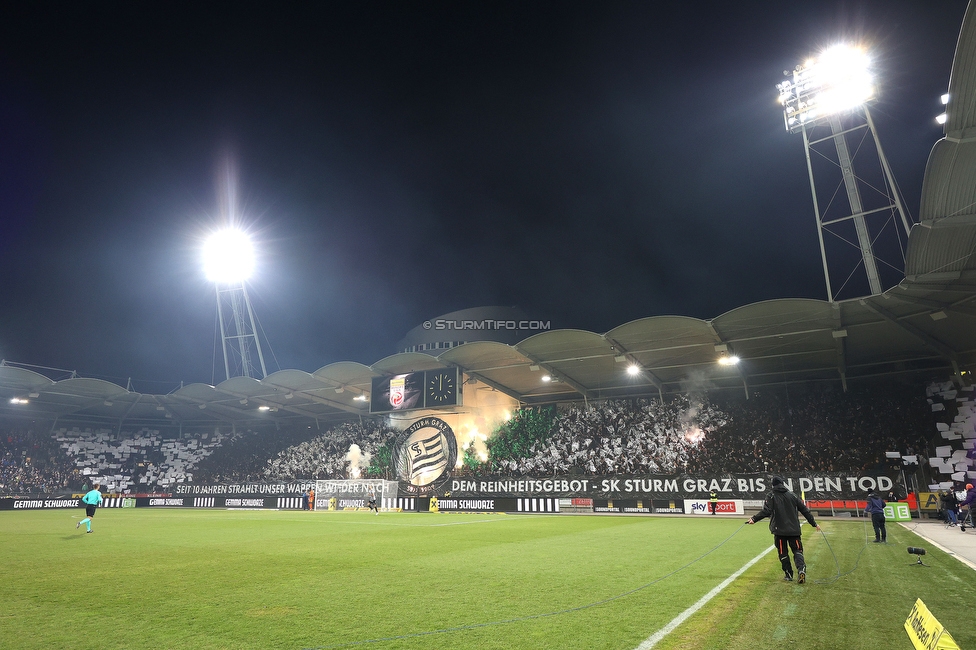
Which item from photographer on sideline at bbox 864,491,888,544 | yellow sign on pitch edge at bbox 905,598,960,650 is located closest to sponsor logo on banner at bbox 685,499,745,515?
photographer on sideline at bbox 864,491,888,544

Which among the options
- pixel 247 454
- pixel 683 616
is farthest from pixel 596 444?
pixel 247 454

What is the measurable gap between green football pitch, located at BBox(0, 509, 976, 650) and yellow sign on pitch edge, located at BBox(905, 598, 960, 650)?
0.20 metres

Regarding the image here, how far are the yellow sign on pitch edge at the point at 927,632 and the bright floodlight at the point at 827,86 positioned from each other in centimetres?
2764

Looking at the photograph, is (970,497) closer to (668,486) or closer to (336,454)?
(668,486)

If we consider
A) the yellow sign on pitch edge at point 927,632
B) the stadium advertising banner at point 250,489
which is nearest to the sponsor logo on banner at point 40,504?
the stadium advertising banner at point 250,489

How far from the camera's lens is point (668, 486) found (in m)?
28.5

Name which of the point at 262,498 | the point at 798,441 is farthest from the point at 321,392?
the point at 798,441

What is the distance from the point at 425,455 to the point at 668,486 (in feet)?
62.8

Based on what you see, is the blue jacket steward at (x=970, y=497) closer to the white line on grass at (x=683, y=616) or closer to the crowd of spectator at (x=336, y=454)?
the white line on grass at (x=683, y=616)

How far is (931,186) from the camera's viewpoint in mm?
14062

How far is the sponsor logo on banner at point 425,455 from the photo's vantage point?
130 ft

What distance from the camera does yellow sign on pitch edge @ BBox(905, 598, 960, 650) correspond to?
11.8 ft

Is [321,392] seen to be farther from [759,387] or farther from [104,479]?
[759,387]

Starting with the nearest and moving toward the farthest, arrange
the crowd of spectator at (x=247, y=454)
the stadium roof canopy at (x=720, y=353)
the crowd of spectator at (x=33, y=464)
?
the stadium roof canopy at (x=720, y=353)
the crowd of spectator at (x=33, y=464)
the crowd of spectator at (x=247, y=454)
